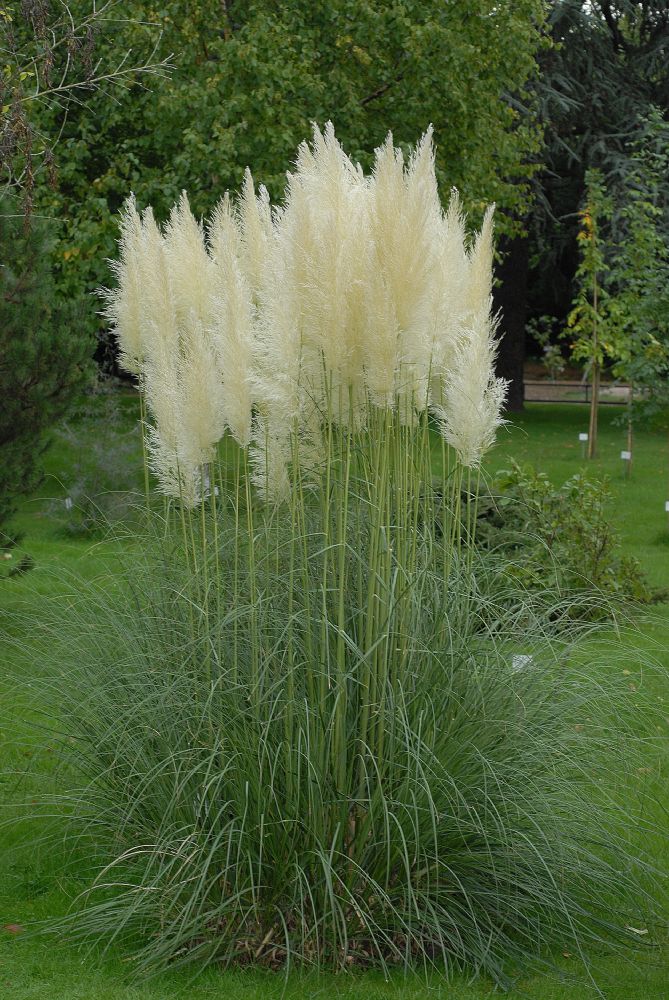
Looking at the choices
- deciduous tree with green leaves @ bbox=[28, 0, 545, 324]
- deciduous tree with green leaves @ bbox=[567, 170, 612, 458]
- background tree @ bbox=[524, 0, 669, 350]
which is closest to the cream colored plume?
deciduous tree with green leaves @ bbox=[28, 0, 545, 324]

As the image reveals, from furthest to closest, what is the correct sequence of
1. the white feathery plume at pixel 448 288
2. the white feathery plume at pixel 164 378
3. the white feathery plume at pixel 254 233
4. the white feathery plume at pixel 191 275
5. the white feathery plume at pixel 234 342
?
the white feathery plume at pixel 191 275 < the white feathery plume at pixel 254 233 < the white feathery plume at pixel 164 378 < the white feathery plume at pixel 448 288 < the white feathery plume at pixel 234 342

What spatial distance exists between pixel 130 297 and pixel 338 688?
1863 millimetres

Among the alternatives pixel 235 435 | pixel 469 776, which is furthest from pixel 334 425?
pixel 469 776

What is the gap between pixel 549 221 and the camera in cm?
2569

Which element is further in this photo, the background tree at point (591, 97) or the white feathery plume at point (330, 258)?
the background tree at point (591, 97)

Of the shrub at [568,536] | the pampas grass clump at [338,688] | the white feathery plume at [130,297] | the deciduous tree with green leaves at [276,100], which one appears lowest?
the shrub at [568,536]

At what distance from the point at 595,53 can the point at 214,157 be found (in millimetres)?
13975

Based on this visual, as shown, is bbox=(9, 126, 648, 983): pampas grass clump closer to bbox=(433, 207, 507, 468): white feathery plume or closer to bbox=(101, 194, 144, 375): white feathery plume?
bbox=(433, 207, 507, 468): white feathery plume

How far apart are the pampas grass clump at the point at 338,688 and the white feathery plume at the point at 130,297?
0.25m

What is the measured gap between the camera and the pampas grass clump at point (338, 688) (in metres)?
3.99

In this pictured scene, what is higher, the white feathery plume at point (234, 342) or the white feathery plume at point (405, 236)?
the white feathery plume at point (405, 236)

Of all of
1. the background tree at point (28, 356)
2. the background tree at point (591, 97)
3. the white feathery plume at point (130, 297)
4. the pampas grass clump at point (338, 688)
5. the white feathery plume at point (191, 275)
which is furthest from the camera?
the background tree at point (591, 97)

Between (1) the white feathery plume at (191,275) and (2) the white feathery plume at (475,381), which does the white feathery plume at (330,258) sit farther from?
(1) the white feathery plume at (191,275)

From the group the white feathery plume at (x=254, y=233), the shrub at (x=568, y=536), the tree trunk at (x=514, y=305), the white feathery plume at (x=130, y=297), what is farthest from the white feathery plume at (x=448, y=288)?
the tree trunk at (x=514, y=305)
